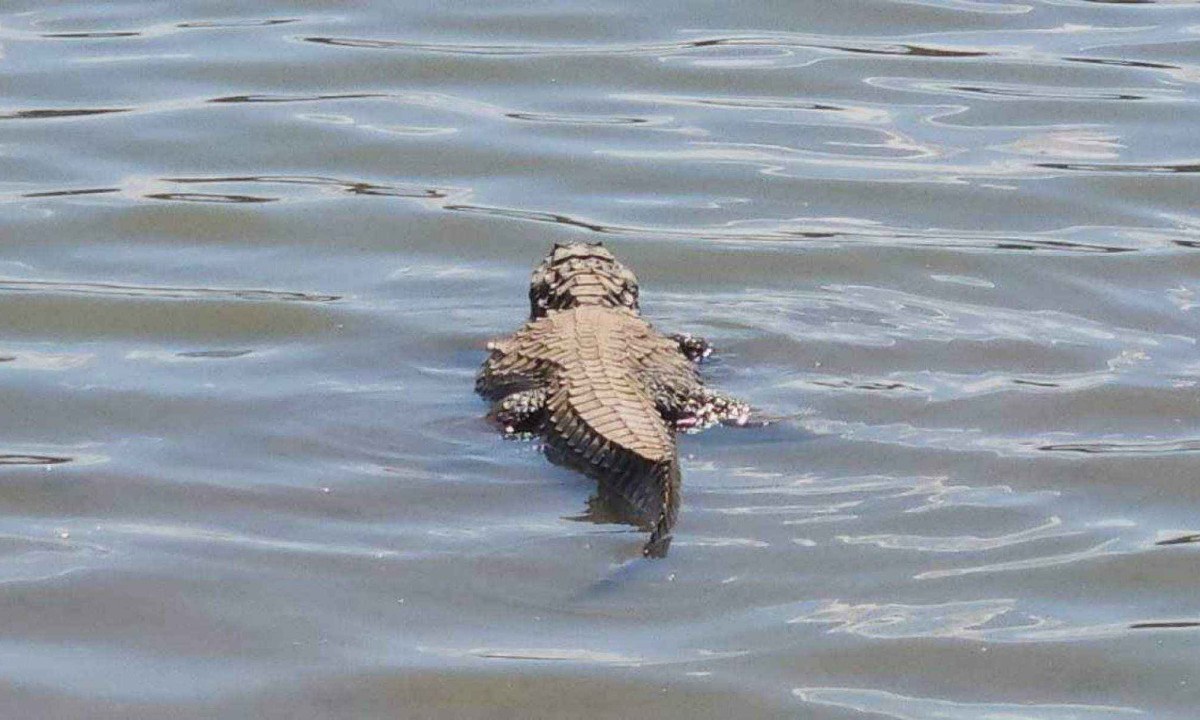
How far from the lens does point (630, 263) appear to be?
10852mm

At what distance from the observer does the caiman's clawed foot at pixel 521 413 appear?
8.66 meters

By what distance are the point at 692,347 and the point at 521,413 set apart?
1092 mm

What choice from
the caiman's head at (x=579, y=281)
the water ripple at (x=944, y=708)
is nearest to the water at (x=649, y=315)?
the water ripple at (x=944, y=708)

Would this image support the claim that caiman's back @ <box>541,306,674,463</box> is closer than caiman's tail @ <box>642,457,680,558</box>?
No

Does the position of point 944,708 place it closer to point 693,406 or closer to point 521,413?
point 693,406

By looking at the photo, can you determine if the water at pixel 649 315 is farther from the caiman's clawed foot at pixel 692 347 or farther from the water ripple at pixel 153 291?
the caiman's clawed foot at pixel 692 347

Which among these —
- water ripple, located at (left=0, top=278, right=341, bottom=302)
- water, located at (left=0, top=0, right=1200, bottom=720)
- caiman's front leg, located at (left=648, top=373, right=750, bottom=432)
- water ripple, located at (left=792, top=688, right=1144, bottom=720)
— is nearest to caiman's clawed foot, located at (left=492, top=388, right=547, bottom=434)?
water, located at (left=0, top=0, right=1200, bottom=720)

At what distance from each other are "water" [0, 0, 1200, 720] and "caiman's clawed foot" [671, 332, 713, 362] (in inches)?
5.4

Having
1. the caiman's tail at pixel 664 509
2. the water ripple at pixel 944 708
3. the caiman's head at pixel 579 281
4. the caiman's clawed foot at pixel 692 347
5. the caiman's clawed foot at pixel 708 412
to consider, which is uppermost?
the caiman's head at pixel 579 281

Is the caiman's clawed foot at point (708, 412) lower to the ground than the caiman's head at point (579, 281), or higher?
lower

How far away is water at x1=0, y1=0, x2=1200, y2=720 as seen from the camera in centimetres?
682

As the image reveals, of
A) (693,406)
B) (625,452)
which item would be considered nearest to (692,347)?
(693,406)

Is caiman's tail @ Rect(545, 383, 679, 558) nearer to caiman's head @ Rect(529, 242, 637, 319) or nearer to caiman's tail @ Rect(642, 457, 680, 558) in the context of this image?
caiman's tail @ Rect(642, 457, 680, 558)

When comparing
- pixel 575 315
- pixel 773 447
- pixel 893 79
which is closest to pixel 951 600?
pixel 773 447
